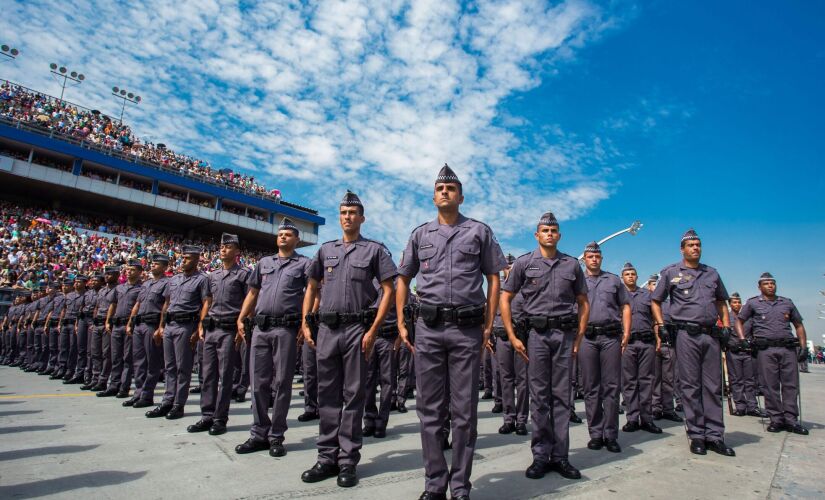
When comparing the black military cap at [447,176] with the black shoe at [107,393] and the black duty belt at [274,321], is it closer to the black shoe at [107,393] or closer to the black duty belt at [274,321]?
the black duty belt at [274,321]

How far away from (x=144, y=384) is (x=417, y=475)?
5.29 meters

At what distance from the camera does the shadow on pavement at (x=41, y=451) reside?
4.18 metres

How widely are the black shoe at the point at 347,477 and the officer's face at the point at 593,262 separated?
4.42 metres

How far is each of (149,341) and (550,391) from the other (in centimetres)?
622

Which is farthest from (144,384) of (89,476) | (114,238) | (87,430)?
(114,238)

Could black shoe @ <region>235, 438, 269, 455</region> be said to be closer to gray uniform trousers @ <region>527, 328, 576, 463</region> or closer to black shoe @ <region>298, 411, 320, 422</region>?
black shoe @ <region>298, 411, 320, 422</region>

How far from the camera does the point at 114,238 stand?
30.6 meters

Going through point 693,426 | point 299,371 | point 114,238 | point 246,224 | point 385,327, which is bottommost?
point 299,371

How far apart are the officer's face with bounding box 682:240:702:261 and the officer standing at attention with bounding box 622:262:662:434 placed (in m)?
1.34

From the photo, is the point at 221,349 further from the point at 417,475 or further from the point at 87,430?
the point at 417,475

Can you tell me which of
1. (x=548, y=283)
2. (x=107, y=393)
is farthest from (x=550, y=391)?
(x=107, y=393)

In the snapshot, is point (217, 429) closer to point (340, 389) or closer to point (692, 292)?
point (340, 389)

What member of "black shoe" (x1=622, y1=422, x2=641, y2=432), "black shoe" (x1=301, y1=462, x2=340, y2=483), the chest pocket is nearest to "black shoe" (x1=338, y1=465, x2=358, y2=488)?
"black shoe" (x1=301, y1=462, x2=340, y2=483)

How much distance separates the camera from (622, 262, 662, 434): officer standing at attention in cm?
641
